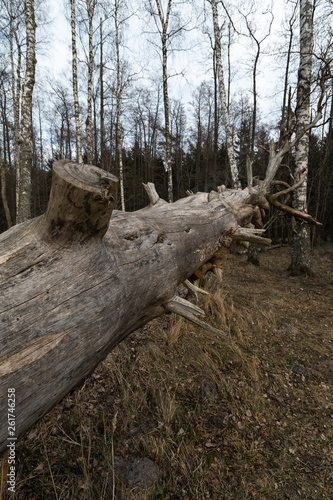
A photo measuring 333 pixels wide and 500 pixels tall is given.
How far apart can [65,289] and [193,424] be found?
79.6 inches

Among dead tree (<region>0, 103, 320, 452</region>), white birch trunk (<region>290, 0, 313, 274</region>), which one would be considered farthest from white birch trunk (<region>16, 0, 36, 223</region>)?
white birch trunk (<region>290, 0, 313, 274</region>)

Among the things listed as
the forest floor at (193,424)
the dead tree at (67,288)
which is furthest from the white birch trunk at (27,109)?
the dead tree at (67,288)

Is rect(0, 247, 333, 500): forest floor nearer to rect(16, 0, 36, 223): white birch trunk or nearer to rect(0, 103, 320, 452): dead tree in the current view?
rect(0, 103, 320, 452): dead tree

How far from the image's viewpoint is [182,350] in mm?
3314

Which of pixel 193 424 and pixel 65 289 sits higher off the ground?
pixel 65 289

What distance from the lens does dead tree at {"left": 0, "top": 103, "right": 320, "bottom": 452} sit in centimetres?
97

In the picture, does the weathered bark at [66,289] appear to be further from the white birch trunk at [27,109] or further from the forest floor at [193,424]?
the white birch trunk at [27,109]

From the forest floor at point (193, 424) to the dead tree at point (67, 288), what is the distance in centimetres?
98

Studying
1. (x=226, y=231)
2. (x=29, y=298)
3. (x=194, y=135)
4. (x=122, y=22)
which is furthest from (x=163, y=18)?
(x=194, y=135)

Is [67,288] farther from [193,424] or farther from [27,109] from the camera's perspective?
[27,109]

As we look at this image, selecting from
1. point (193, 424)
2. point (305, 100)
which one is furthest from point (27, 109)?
point (193, 424)

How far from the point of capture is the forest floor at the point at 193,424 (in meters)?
1.77

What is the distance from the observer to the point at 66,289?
3.75 ft

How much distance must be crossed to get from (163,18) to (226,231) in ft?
36.1
